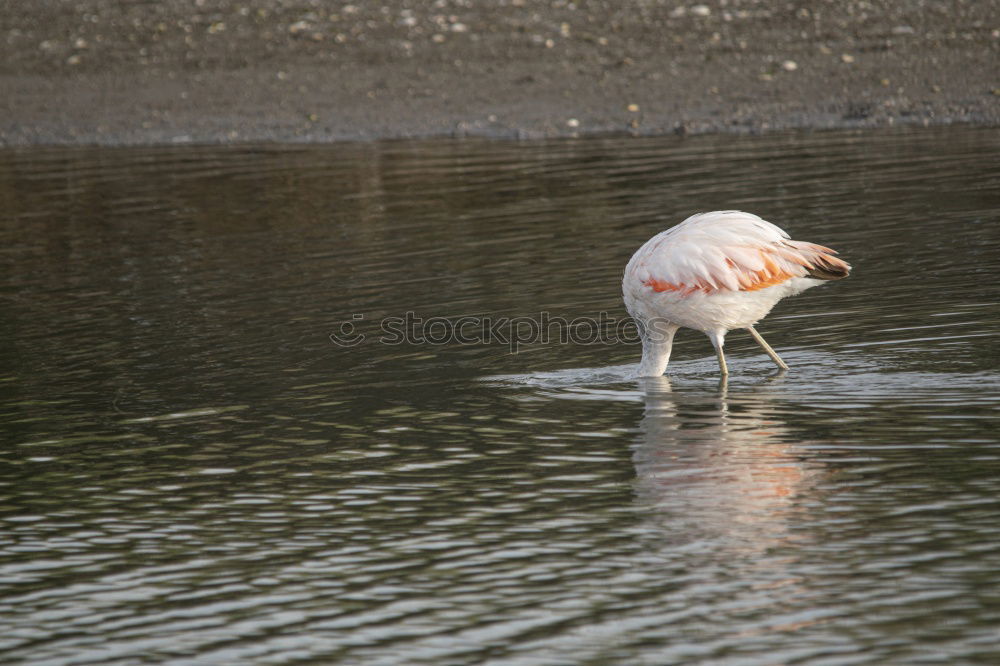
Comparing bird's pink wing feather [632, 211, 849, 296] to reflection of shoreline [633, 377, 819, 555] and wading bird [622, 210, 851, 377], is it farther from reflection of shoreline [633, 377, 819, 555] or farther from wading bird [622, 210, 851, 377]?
reflection of shoreline [633, 377, 819, 555]

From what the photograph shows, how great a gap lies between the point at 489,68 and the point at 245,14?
5728 millimetres

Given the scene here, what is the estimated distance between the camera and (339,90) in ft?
80.7

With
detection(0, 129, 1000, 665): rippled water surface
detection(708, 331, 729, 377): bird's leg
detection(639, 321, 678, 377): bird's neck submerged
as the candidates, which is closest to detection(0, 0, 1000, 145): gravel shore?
detection(0, 129, 1000, 665): rippled water surface

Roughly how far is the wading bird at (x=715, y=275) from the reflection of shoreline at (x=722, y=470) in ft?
1.80

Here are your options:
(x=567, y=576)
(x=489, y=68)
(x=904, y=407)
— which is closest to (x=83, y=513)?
(x=567, y=576)

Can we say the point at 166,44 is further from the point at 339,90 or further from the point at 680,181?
the point at 680,181

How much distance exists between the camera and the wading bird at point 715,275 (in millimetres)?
8672

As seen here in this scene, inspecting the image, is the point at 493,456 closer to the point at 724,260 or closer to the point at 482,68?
the point at 724,260

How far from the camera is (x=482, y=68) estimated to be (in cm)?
2442

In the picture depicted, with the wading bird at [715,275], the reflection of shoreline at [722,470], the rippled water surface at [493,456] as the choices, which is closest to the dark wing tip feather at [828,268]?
the wading bird at [715,275]

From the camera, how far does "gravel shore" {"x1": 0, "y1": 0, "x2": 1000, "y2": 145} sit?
22219 mm

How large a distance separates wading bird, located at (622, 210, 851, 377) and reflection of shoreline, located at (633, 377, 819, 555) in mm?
550

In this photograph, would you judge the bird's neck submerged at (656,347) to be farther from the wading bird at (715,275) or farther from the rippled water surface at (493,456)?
the rippled water surface at (493,456)

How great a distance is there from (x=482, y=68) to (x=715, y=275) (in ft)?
53.7
